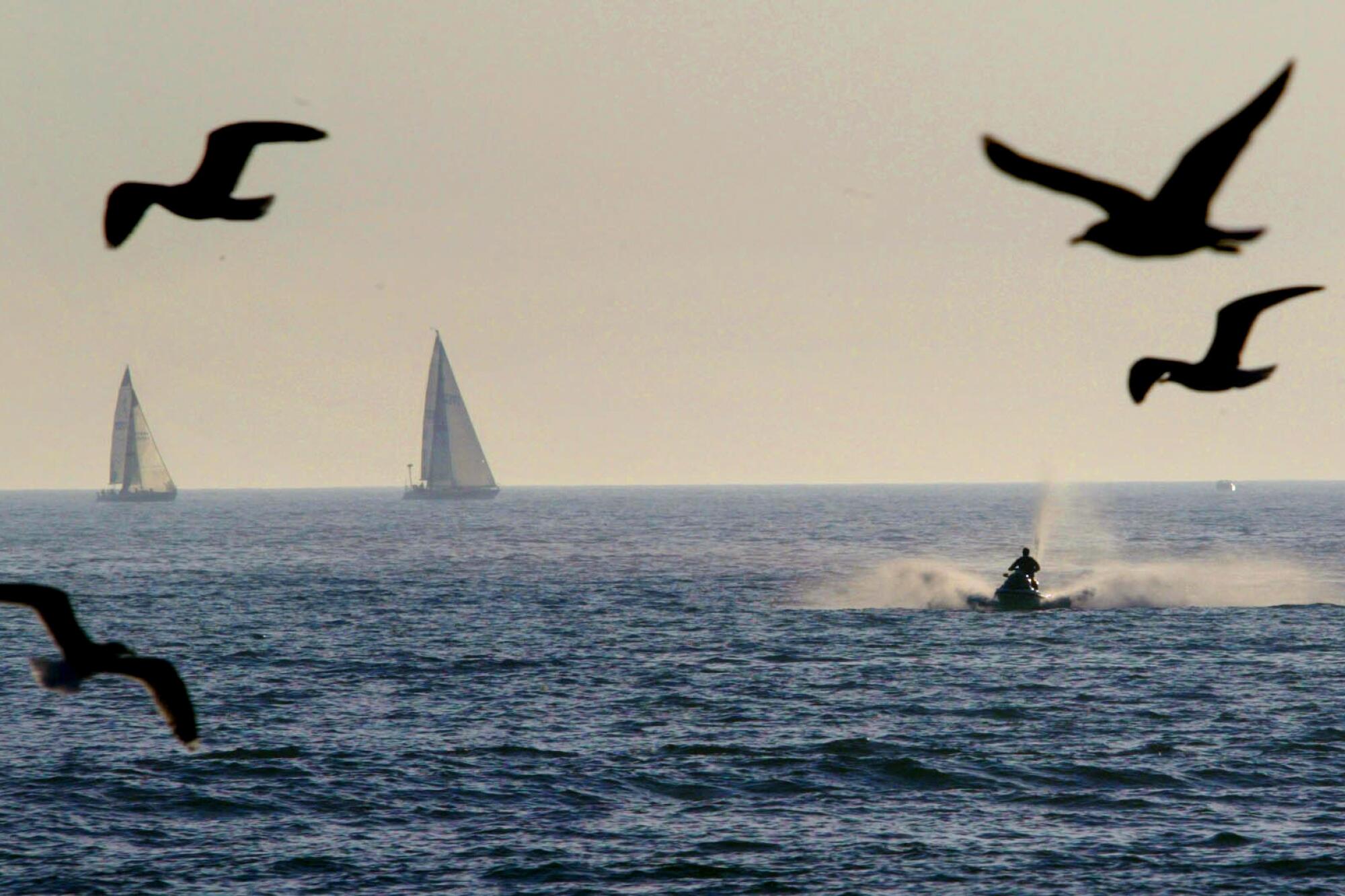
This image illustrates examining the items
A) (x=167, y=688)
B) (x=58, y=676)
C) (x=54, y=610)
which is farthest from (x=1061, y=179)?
(x=58, y=676)

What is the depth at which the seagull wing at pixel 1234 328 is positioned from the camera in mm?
5848

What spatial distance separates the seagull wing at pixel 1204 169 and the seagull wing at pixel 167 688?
4.82 m

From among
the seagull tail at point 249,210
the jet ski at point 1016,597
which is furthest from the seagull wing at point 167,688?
the jet ski at point 1016,597

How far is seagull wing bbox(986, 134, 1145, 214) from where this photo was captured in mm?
4598

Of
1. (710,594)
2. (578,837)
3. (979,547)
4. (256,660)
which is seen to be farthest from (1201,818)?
(979,547)

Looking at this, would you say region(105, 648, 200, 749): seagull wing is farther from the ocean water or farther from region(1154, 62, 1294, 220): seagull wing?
the ocean water

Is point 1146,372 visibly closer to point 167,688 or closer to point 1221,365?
point 1221,365

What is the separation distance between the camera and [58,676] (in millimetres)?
7297

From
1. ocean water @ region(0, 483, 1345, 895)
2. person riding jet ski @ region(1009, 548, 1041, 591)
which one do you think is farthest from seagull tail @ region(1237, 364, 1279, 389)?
person riding jet ski @ region(1009, 548, 1041, 591)

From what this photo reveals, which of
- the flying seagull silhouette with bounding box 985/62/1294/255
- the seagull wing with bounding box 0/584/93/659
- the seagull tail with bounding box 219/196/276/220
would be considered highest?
the seagull tail with bounding box 219/196/276/220

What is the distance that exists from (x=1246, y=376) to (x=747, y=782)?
44471mm

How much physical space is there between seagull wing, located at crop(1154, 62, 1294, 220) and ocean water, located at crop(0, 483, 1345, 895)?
115ft

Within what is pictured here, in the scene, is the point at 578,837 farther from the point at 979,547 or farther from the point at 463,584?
the point at 979,547

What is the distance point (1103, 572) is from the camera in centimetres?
13262
